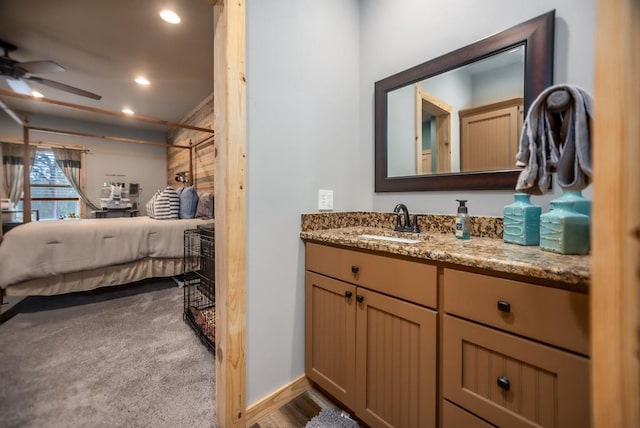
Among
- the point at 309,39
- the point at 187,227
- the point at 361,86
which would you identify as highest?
the point at 309,39

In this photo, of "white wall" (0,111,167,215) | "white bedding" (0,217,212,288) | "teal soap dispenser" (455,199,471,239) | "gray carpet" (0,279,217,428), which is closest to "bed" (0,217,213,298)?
"white bedding" (0,217,212,288)

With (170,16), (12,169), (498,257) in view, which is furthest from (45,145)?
(498,257)

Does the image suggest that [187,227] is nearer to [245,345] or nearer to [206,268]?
[206,268]

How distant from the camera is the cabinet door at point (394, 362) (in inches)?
35.9

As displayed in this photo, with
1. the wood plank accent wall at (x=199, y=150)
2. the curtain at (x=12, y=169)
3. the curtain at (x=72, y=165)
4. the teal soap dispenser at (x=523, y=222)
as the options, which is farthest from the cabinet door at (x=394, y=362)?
the curtain at (x=12, y=169)

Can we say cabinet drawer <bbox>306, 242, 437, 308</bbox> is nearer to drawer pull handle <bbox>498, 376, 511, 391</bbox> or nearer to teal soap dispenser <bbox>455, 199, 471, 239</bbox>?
drawer pull handle <bbox>498, 376, 511, 391</bbox>

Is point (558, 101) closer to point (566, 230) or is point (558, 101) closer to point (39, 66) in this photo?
point (566, 230)

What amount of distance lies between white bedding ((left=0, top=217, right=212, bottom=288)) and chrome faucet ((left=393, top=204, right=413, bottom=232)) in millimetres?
2762

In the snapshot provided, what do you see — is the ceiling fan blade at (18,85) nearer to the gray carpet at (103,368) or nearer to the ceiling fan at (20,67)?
the ceiling fan at (20,67)

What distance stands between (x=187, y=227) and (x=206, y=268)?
51.7 inches

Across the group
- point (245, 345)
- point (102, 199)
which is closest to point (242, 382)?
point (245, 345)

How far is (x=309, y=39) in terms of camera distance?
1.45 metres

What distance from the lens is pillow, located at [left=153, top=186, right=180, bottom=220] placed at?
11.1ft

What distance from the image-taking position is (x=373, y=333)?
109 centimetres
